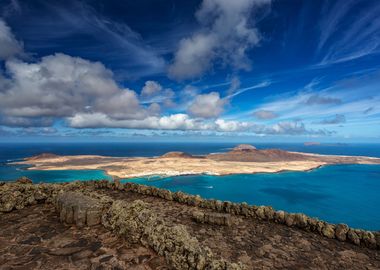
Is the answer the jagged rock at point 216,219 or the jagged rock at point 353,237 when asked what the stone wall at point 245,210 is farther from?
the jagged rock at point 216,219

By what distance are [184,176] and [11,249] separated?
248 ft

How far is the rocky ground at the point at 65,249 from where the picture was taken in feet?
20.7

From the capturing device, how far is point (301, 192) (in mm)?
67250

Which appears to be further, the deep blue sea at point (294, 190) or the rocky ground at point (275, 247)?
the deep blue sea at point (294, 190)

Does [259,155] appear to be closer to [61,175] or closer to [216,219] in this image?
[61,175]

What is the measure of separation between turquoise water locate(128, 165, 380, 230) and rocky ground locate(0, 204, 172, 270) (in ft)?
171

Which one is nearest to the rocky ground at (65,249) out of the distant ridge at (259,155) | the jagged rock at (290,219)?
the jagged rock at (290,219)

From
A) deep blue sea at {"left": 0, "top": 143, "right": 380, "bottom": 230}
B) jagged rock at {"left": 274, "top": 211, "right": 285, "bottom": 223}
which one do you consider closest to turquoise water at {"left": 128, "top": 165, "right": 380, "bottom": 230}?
deep blue sea at {"left": 0, "top": 143, "right": 380, "bottom": 230}

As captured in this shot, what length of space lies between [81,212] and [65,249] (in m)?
1.91

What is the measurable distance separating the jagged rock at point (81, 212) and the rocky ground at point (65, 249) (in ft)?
0.87

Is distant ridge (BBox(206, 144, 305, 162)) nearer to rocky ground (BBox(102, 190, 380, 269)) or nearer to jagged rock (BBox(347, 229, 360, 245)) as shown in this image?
Answer: rocky ground (BBox(102, 190, 380, 269))

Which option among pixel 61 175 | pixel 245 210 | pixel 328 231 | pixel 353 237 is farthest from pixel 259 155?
pixel 353 237

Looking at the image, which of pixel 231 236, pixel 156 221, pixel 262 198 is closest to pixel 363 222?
pixel 262 198

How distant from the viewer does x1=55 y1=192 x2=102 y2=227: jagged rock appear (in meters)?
8.86
